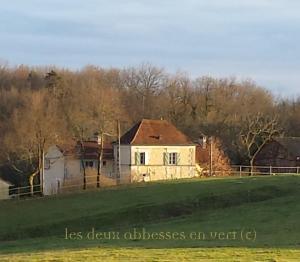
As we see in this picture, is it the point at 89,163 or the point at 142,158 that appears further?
the point at 89,163

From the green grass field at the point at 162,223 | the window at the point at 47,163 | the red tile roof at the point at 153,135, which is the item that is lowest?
the green grass field at the point at 162,223

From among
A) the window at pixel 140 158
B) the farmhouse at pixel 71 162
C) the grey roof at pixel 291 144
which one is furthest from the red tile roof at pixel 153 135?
the grey roof at pixel 291 144

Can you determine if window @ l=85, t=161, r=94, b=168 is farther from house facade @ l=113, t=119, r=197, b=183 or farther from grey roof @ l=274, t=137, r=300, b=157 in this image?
grey roof @ l=274, t=137, r=300, b=157

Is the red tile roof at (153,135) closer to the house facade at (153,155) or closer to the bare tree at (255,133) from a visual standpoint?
the house facade at (153,155)

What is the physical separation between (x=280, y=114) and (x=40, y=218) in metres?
74.4

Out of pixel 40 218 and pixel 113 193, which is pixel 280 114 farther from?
pixel 40 218

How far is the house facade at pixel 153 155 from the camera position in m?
→ 77.1

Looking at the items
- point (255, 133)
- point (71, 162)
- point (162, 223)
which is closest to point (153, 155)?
point (71, 162)

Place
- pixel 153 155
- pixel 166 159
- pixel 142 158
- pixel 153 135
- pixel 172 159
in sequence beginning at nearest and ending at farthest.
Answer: pixel 142 158 < pixel 153 155 < pixel 166 159 < pixel 172 159 < pixel 153 135

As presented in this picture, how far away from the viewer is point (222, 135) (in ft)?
→ 339

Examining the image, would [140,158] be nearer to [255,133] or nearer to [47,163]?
[47,163]

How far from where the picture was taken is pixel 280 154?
318ft

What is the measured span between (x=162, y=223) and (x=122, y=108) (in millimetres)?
72624

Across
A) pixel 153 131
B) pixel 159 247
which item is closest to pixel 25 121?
pixel 153 131
